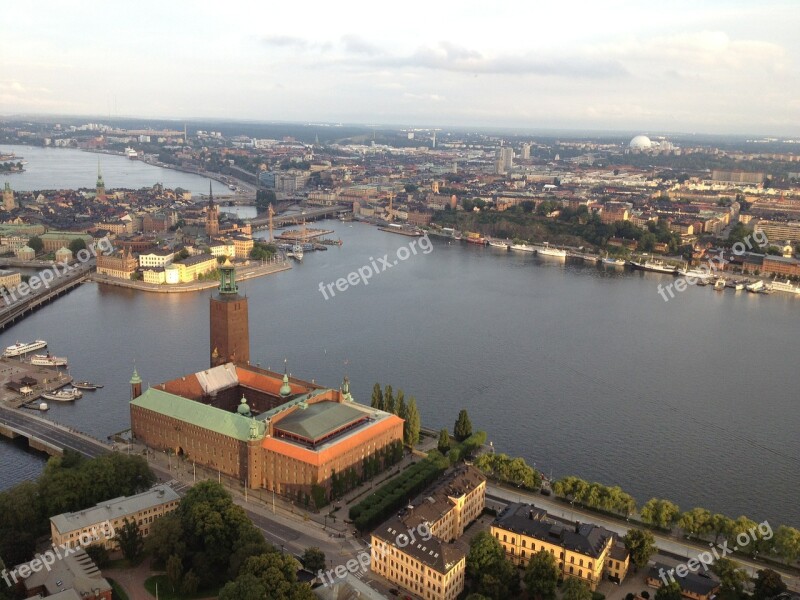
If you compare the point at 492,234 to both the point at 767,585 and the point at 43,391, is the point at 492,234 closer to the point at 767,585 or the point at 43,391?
the point at 43,391

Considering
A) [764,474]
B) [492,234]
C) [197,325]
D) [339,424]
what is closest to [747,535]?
[764,474]

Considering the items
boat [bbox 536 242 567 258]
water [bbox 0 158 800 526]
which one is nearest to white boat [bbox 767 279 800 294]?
water [bbox 0 158 800 526]

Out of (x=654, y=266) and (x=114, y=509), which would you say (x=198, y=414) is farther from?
(x=654, y=266)

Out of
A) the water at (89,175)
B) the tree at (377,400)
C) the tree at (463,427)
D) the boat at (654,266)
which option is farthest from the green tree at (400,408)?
the water at (89,175)

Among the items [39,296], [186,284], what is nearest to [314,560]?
[39,296]

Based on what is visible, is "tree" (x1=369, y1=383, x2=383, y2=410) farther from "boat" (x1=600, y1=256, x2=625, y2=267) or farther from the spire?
"boat" (x1=600, y1=256, x2=625, y2=267)
